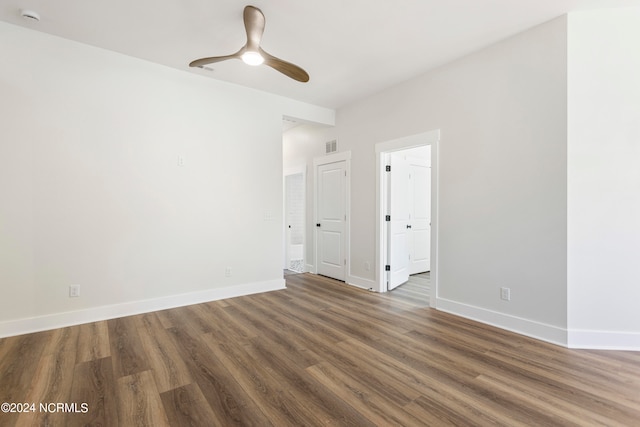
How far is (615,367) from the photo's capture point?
7.43 feet

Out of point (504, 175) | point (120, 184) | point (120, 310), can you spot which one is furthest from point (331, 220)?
point (120, 310)

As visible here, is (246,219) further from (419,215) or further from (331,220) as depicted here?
(419,215)

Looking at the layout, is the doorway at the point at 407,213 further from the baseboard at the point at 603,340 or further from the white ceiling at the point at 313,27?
the baseboard at the point at 603,340

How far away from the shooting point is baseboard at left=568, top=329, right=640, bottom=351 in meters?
2.55

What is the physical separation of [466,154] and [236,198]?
2979 mm

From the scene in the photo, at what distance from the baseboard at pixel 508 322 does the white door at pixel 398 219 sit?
1.02m

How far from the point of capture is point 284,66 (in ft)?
8.75

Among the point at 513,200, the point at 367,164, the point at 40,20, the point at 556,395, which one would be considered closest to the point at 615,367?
the point at 556,395

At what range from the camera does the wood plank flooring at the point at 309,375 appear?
68.3 inches

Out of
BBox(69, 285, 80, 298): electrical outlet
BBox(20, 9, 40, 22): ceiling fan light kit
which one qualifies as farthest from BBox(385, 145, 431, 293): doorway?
BBox(20, 9, 40, 22): ceiling fan light kit

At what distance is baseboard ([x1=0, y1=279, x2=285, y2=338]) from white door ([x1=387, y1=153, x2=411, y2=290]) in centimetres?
184

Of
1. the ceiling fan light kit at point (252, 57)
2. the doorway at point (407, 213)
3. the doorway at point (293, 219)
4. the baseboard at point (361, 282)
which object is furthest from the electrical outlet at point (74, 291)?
the doorway at point (407, 213)

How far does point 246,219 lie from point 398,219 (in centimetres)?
229

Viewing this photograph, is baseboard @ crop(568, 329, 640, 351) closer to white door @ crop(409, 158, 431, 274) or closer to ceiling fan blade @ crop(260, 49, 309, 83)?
white door @ crop(409, 158, 431, 274)
